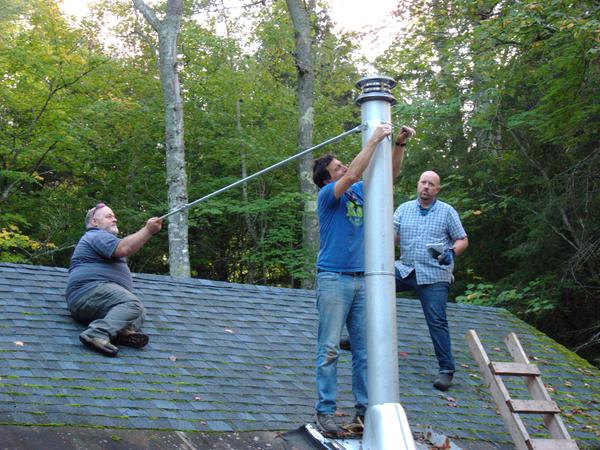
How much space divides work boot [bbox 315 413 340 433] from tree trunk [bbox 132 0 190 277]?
9938 mm

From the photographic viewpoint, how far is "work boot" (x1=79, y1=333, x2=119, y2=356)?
5977mm

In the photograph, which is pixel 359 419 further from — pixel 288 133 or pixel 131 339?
pixel 288 133

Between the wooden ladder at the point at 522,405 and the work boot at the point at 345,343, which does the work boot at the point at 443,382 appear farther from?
the work boot at the point at 345,343

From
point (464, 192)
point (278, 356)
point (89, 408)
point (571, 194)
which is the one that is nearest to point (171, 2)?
point (464, 192)

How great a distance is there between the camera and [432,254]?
6855mm

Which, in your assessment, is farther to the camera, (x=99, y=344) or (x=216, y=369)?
(x=216, y=369)

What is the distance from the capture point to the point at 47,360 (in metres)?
5.66

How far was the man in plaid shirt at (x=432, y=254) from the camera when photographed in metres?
6.85

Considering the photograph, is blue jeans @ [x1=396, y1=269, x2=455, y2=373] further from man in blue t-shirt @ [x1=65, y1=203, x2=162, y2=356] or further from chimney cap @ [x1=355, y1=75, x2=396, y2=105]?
chimney cap @ [x1=355, y1=75, x2=396, y2=105]

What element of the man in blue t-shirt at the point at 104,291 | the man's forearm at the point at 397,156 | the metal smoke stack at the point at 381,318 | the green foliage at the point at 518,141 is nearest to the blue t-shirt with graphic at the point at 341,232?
the man's forearm at the point at 397,156

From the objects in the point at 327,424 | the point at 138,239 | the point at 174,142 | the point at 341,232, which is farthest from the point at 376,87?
the point at 174,142

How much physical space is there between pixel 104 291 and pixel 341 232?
2.00 meters

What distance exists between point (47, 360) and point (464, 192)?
12657 millimetres

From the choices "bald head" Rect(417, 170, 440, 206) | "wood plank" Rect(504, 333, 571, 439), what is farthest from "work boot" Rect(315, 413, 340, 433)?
"bald head" Rect(417, 170, 440, 206)
